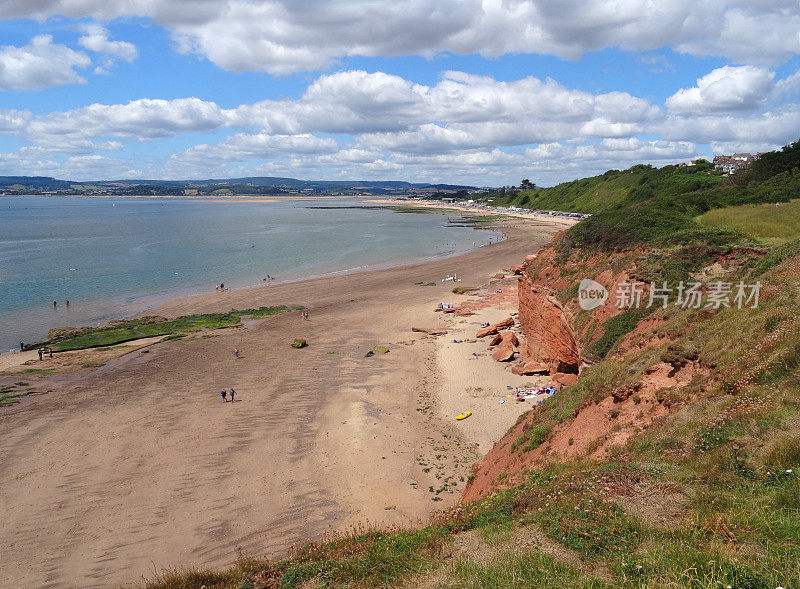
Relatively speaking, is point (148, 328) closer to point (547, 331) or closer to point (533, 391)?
point (533, 391)

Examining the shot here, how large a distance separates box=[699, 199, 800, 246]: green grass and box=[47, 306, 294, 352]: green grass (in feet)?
110

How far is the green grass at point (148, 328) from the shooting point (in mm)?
33844

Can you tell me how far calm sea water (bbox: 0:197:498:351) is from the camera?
44.0 metres

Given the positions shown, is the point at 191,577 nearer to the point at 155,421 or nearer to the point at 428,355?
the point at 155,421

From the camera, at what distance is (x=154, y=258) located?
69312 mm

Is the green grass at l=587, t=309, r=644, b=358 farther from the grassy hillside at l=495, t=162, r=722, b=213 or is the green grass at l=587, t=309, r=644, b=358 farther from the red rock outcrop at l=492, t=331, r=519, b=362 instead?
the grassy hillside at l=495, t=162, r=722, b=213

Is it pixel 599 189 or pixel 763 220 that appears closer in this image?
pixel 763 220

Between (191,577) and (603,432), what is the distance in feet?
30.6

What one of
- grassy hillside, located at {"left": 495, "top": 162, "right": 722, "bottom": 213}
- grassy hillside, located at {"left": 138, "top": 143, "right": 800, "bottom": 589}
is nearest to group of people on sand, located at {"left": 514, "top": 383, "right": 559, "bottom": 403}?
grassy hillside, located at {"left": 138, "top": 143, "right": 800, "bottom": 589}

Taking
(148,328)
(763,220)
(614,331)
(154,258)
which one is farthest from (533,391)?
(154,258)

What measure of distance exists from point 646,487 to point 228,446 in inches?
647

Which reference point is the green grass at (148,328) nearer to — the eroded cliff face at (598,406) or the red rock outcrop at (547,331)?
the red rock outcrop at (547,331)

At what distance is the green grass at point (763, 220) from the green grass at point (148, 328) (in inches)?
1326

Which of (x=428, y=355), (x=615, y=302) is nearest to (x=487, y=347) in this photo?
(x=428, y=355)
